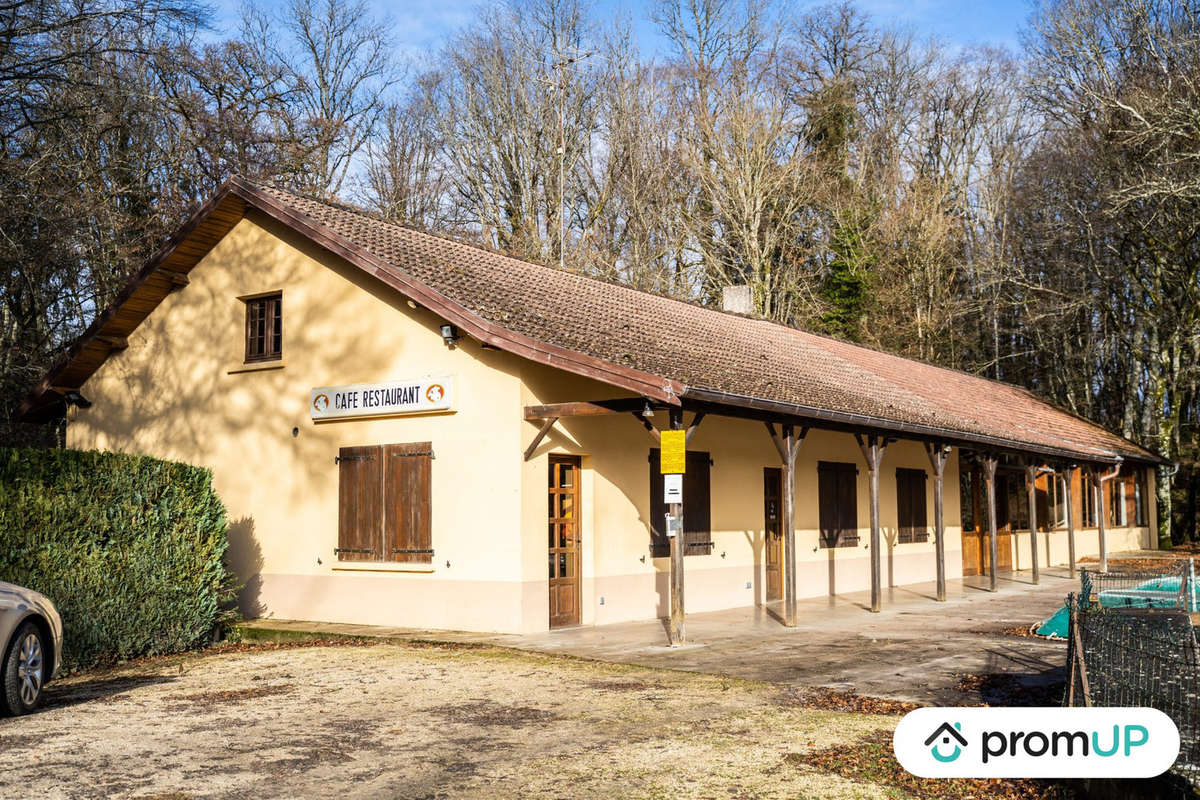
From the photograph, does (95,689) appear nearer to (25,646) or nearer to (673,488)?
(25,646)

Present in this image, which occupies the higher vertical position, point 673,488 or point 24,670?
point 673,488

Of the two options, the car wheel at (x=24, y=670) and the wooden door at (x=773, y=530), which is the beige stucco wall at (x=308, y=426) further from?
the wooden door at (x=773, y=530)

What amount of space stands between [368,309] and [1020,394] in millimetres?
22448

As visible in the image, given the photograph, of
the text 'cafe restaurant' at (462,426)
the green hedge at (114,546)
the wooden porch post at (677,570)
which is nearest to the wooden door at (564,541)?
the text 'cafe restaurant' at (462,426)

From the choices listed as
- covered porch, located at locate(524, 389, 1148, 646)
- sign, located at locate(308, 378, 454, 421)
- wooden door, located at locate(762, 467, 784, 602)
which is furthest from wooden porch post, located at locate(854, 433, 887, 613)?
sign, located at locate(308, 378, 454, 421)

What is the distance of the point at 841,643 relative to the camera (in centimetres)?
1203

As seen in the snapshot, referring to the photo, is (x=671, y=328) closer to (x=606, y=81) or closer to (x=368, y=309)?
(x=368, y=309)

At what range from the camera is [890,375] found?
72.9 ft

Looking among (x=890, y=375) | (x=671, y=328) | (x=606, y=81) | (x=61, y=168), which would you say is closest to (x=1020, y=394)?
(x=890, y=375)

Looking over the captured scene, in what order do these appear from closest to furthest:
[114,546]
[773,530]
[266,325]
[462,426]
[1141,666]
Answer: [1141,666]
[114,546]
[462,426]
[266,325]
[773,530]

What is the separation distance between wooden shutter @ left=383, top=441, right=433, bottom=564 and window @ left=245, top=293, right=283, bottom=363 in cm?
267

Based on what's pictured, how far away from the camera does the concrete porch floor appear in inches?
384

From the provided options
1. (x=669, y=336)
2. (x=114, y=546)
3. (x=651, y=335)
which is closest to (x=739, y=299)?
(x=669, y=336)

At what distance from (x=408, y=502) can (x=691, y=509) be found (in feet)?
12.7
